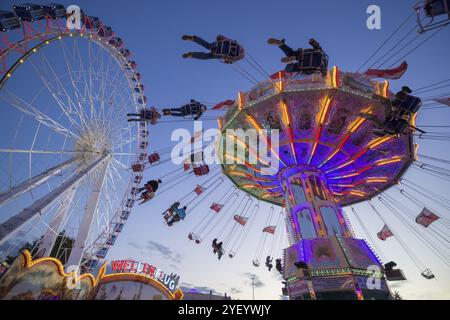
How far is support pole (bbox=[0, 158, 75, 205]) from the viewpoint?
1269cm

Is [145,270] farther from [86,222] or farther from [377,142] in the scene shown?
[377,142]

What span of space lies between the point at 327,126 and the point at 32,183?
17.6 meters

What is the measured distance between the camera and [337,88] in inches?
588

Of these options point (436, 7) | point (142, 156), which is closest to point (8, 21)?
point (142, 156)

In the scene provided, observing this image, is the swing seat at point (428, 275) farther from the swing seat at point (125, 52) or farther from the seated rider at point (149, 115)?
the swing seat at point (125, 52)

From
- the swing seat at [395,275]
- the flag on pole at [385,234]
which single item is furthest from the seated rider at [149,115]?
the flag on pole at [385,234]

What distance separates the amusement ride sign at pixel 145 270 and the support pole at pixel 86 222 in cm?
496

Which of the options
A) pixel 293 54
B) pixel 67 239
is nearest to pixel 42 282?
pixel 293 54

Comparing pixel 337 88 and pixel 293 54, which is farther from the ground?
pixel 337 88

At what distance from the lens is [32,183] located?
1434 centimetres

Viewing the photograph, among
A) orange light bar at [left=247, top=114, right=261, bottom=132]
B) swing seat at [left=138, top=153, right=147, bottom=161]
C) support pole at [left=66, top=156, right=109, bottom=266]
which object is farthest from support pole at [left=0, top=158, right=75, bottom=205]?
orange light bar at [left=247, top=114, right=261, bottom=132]

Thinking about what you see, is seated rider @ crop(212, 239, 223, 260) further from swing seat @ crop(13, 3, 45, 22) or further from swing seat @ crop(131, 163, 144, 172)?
swing seat @ crop(13, 3, 45, 22)

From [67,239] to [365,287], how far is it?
40.7 metres
